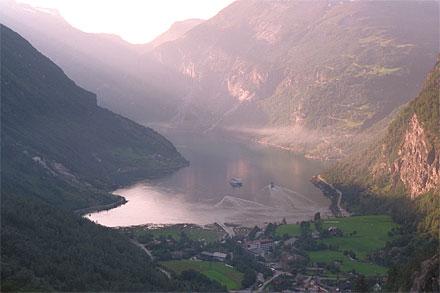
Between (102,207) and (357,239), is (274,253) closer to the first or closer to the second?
(357,239)

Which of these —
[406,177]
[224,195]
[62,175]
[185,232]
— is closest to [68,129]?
[62,175]

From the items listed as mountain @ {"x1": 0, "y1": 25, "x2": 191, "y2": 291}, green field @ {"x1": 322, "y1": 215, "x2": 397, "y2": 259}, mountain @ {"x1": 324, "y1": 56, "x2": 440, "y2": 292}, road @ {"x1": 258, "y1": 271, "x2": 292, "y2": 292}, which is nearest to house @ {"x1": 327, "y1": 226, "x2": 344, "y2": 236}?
green field @ {"x1": 322, "y1": 215, "x2": 397, "y2": 259}

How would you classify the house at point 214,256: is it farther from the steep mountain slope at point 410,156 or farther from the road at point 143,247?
the steep mountain slope at point 410,156

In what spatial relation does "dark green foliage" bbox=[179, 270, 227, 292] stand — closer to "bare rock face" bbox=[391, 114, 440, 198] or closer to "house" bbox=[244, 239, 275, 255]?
"house" bbox=[244, 239, 275, 255]

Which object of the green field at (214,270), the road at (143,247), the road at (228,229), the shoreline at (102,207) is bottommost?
the green field at (214,270)

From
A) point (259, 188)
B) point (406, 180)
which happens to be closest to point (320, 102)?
point (259, 188)

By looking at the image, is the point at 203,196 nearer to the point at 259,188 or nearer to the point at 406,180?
the point at 259,188

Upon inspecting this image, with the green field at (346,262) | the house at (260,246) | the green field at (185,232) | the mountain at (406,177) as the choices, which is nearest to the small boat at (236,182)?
the mountain at (406,177)
